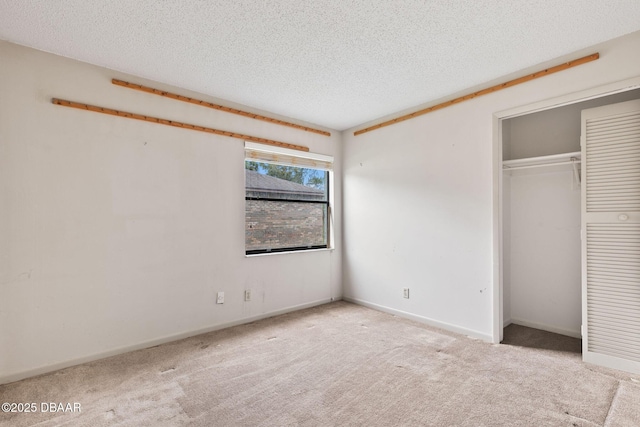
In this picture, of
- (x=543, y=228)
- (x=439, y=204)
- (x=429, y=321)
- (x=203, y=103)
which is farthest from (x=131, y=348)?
(x=543, y=228)

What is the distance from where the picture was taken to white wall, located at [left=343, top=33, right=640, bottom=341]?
2730mm

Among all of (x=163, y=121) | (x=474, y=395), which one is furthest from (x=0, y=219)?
(x=474, y=395)

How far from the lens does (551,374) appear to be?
230 centimetres

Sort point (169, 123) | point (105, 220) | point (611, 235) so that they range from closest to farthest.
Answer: point (611, 235) < point (105, 220) < point (169, 123)

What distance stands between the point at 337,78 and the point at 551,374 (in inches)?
117

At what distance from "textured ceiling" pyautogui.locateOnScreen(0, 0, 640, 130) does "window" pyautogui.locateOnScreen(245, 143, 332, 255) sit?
40.4 inches

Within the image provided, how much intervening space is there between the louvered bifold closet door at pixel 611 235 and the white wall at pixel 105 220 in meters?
3.16

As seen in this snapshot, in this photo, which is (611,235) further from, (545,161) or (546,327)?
(546,327)

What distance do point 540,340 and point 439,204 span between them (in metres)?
1.62

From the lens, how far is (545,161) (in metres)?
3.05

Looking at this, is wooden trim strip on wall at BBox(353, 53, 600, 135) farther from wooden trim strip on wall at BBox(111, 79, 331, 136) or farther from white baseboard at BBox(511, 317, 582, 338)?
white baseboard at BBox(511, 317, 582, 338)

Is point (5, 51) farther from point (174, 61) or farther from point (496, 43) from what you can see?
point (496, 43)

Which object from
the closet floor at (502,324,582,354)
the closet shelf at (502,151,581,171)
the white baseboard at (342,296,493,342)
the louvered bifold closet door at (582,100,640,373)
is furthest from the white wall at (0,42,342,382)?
the louvered bifold closet door at (582,100,640,373)

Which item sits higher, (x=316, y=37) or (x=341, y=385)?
(x=316, y=37)
